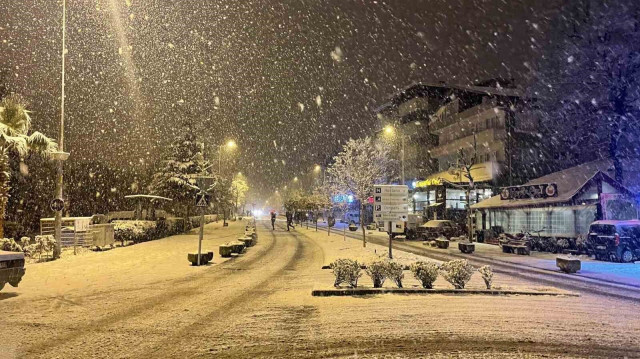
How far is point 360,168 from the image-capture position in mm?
46812

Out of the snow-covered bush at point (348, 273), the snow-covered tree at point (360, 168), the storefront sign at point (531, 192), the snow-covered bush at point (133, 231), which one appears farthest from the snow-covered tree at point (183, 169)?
the snow-covered bush at point (348, 273)

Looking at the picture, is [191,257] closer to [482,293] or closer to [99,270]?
[99,270]

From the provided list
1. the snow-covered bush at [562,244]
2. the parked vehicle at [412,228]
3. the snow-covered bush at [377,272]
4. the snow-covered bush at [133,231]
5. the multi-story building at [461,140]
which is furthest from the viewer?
the multi-story building at [461,140]

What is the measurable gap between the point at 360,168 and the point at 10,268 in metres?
37.9

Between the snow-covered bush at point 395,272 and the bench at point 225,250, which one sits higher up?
the snow-covered bush at point 395,272

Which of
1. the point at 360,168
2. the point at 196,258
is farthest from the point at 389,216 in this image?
the point at 360,168

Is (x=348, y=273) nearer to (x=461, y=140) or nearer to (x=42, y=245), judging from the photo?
(x=42, y=245)

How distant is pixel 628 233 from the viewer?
19.8 metres

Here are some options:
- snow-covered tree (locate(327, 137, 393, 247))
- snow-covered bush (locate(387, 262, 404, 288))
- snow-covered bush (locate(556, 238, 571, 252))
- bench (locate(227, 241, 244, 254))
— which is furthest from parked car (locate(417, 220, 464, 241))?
snow-covered bush (locate(387, 262, 404, 288))

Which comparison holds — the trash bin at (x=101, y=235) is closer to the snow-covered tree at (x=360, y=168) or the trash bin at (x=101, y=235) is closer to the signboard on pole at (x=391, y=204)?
the signboard on pole at (x=391, y=204)

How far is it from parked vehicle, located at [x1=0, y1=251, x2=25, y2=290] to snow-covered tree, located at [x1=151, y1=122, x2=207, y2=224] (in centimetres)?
2986

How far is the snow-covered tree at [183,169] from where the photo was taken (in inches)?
1619

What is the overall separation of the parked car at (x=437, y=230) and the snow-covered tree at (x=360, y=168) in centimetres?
802

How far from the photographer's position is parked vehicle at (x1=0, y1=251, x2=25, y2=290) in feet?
34.9
